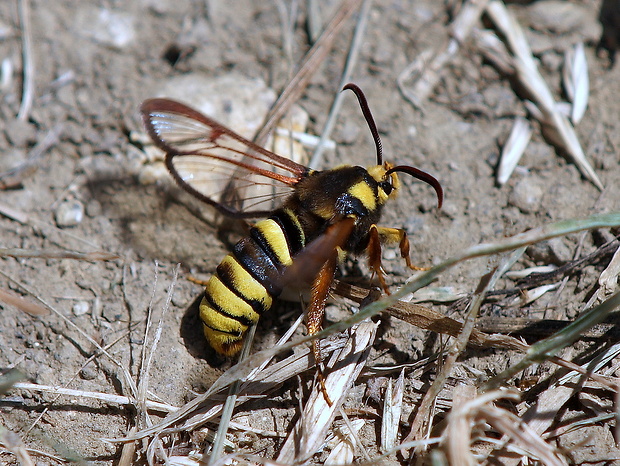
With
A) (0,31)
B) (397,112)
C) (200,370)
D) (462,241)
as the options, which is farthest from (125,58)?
(462,241)

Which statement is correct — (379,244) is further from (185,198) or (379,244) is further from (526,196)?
(185,198)

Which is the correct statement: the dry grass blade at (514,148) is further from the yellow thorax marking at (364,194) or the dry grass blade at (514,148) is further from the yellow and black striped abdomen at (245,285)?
the yellow and black striped abdomen at (245,285)

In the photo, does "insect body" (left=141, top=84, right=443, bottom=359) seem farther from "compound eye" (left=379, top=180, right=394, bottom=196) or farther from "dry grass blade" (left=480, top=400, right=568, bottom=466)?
"dry grass blade" (left=480, top=400, right=568, bottom=466)

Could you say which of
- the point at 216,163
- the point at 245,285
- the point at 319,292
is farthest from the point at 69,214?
the point at 319,292

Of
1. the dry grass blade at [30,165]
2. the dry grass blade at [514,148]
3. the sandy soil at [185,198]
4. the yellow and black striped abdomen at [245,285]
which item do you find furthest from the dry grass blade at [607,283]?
the dry grass blade at [30,165]

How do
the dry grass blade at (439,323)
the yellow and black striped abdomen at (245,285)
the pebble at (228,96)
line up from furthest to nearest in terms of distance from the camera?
the pebble at (228,96)
the yellow and black striped abdomen at (245,285)
the dry grass blade at (439,323)

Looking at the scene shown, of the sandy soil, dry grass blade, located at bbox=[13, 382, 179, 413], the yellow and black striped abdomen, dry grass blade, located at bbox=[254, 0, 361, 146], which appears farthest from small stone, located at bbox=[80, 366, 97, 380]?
dry grass blade, located at bbox=[254, 0, 361, 146]

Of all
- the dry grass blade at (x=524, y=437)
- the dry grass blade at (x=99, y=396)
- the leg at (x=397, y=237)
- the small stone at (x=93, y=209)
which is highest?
the leg at (x=397, y=237)
